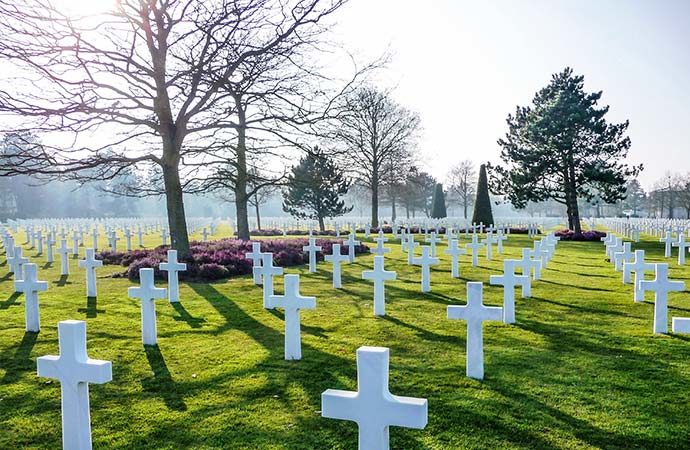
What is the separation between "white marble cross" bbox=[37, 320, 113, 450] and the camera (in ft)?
10.1

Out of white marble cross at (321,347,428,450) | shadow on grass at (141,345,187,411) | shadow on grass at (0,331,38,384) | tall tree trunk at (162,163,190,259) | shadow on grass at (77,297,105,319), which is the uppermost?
tall tree trunk at (162,163,190,259)

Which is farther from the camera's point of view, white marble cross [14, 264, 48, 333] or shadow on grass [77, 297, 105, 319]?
shadow on grass [77, 297, 105, 319]

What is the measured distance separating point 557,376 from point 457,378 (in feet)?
3.09

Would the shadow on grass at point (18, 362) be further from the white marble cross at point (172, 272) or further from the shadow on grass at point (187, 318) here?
the white marble cross at point (172, 272)

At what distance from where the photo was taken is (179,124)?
40.1ft

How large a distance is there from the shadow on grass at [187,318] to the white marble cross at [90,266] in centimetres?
173

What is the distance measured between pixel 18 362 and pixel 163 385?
1.89 metres

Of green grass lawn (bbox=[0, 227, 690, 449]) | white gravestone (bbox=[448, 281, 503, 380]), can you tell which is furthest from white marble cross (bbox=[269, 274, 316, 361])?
white gravestone (bbox=[448, 281, 503, 380])

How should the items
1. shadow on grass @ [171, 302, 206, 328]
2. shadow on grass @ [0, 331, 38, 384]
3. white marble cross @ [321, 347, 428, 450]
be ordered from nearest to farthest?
white marble cross @ [321, 347, 428, 450] → shadow on grass @ [0, 331, 38, 384] → shadow on grass @ [171, 302, 206, 328]

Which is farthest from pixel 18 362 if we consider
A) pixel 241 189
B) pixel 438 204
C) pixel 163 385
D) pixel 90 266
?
pixel 438 204

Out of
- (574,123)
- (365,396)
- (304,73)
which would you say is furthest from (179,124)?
(574,123)

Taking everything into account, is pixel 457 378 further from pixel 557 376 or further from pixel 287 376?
pixel 287 376

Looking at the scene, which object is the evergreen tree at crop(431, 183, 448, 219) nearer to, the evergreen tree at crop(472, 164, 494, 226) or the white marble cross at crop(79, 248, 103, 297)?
the evergreen tree at crop(472, 164, 494, 226)

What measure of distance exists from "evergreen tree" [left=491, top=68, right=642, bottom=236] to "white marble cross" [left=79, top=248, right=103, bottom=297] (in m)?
23.9
